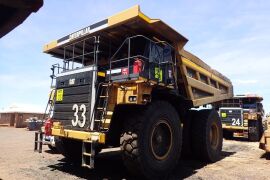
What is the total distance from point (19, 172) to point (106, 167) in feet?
6.56

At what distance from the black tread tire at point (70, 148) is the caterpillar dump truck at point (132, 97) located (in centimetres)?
3

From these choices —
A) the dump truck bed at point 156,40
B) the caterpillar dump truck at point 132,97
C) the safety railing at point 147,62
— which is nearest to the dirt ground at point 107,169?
the caterpillar dump truck at point 132,97

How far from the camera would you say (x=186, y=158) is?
8.33 meters

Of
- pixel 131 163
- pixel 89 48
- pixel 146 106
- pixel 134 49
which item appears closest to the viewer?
pixel 131 163

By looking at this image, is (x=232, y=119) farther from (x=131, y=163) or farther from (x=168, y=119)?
(x=131, y=163)

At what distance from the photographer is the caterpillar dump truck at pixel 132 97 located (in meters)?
5.47

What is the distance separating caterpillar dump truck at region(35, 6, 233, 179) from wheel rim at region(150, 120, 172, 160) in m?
0.02

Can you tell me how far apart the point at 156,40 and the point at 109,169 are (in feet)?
10.7

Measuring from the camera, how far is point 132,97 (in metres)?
5.43

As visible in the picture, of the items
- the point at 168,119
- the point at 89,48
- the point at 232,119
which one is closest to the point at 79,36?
the point at 89,48

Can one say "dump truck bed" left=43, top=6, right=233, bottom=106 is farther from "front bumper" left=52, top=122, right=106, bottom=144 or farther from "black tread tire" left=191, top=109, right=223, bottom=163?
"front bumper" left=52, top=122, right=106, bottom=144

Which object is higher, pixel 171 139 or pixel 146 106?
pixel 146 106

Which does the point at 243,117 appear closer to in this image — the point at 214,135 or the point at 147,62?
the point at 214,135

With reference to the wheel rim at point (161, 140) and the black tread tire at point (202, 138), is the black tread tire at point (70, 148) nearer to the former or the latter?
the wheel rim at point (161, 140)
